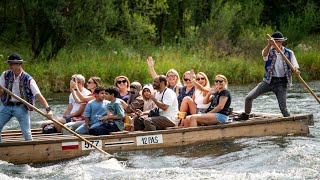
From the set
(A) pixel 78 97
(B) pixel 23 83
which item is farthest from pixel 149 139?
(B) pixel 23 83

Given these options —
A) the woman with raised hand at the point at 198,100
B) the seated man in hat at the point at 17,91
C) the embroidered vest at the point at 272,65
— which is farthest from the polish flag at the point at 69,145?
the embroidered vest at the point at 272,65

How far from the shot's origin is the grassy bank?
23.5 metres

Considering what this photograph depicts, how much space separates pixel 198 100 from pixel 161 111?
103 cm

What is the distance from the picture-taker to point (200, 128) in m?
12.2

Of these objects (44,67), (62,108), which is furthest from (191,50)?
(62,108)

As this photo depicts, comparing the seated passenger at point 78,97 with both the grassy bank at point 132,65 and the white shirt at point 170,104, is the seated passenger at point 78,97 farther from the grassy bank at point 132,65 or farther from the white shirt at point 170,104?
the grassy bank at point 132,65

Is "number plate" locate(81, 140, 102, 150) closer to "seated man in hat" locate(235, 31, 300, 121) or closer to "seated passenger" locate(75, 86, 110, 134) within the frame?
"seated passenger" locate(75, 86, 110, 134)

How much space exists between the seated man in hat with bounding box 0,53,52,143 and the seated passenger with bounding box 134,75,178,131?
2045mm

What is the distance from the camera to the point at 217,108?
12.3 meters

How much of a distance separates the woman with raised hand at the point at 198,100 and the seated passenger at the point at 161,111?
0.53m

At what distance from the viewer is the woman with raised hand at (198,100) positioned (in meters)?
12.7

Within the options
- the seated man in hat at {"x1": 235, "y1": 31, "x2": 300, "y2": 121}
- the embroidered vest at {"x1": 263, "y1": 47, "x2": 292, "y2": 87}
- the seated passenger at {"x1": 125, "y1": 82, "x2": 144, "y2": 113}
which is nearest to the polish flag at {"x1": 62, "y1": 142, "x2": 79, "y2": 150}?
the seated passenger at {"x1": 125, "y1": 82, "x2": 144, "y2": 113}

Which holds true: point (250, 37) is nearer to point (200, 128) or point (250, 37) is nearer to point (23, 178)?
point (200, 128)

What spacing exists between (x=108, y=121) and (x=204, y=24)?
67.8ft
